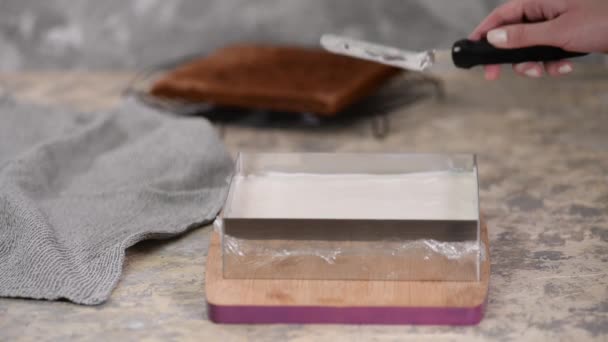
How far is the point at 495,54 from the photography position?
828 millimetres

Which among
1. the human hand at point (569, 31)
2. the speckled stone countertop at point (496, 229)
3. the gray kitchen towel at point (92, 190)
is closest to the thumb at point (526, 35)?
the human hand at point (569, 31)

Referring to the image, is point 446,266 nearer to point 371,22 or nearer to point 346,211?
point 346,211

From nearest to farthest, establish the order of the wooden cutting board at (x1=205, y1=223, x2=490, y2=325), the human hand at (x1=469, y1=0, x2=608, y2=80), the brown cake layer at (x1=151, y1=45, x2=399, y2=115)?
the wooden cutting board at (x1=205, y1=223, x2=490, y2=325) < the human hand at (x1=469, y1=0, x2=608, y2=80) < the brown cake layer at (x1=151, y1=45, x2=399, y2=115)

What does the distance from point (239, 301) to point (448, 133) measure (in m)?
0.59

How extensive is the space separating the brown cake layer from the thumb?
13.5 inches

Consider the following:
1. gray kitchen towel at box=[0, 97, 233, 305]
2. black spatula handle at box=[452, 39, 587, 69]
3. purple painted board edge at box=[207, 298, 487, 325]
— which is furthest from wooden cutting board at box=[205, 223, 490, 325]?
black spatula handle at box=[452, 39, 587, 69]

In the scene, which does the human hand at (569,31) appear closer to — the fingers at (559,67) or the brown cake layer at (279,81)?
the fingers at (559,67)

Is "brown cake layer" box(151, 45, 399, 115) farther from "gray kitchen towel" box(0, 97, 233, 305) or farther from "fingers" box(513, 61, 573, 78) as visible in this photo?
"fingers" box(513, 61, 573, 78)

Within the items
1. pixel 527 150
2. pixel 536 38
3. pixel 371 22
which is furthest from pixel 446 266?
pixel 371 22

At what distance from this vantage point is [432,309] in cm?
67

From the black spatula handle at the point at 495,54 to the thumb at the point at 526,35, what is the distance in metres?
0.02

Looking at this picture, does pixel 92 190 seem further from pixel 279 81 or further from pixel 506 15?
pixel 506 15

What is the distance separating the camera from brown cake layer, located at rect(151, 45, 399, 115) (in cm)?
114

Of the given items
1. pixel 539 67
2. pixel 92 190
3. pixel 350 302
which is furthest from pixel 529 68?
pixel 92 190
